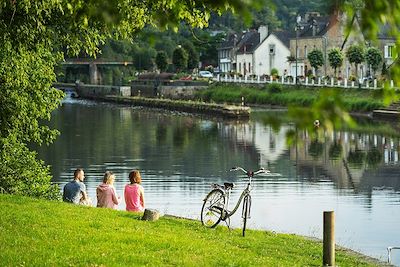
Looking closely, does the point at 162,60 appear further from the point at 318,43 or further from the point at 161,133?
the point at 161,133

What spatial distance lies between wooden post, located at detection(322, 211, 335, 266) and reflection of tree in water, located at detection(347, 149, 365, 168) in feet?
77.8

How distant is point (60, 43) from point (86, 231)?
5.45 m

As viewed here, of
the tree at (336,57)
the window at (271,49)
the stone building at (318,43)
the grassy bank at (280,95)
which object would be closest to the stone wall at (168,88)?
the grassy bank at (280,95)

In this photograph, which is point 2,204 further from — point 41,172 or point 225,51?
point 225,51

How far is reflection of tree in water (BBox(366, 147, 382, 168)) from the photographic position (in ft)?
121

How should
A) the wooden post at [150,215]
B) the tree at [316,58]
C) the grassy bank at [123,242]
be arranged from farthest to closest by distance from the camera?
the tree at [316,58] < the wooden post at [150,215] < the grassy bank at [123,242]

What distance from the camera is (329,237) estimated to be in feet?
40.8

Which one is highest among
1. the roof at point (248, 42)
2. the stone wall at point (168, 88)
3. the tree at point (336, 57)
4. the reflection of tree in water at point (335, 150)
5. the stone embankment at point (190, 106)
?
the roof at point (248, 42)

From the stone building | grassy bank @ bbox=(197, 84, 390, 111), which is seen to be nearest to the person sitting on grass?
grassy bank @ bbox=(197, 84, 390, 111)

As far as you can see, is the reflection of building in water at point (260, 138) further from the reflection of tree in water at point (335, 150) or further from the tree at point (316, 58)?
the tree at point (316, 58)

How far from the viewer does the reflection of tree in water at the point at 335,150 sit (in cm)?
4057

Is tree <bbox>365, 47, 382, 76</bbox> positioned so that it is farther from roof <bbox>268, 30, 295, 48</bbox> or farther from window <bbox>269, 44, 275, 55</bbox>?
window <bbox>269, 44, 275, 55</bbox>

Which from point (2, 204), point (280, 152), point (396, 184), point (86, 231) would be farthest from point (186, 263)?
point (280, 152)

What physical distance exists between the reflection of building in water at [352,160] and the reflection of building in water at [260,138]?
99cm
